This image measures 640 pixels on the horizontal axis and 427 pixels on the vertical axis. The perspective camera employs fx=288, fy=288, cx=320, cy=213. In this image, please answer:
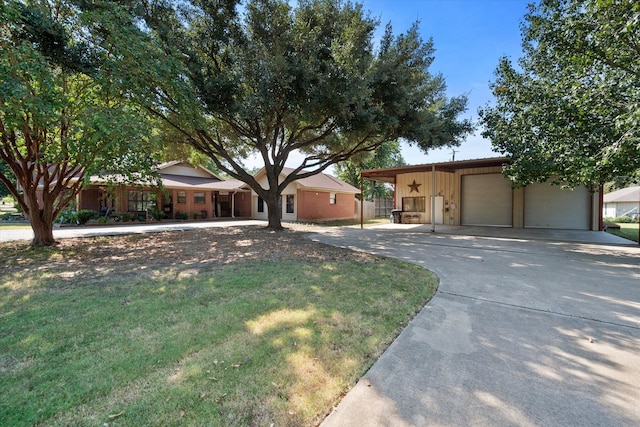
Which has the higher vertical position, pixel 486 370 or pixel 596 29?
pixel 596 29

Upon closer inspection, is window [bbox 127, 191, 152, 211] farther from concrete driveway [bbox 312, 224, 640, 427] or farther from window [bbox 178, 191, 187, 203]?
concrete driveway [bbox 312, 224, 640, 427]

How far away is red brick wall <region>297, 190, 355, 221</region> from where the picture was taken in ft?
66.1

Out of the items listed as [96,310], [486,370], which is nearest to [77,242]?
[96,310]

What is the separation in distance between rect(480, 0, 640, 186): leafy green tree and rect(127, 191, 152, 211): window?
20102 millimetres

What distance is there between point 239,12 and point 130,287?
931cm

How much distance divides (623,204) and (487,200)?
1068 inches

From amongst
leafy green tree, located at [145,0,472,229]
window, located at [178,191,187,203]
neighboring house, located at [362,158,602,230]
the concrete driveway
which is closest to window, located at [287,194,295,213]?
neighboring house, located at [362,158,602,230]

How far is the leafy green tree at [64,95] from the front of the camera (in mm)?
5227

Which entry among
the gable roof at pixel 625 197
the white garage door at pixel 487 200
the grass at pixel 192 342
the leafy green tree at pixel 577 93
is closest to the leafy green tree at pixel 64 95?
the grass at pixel 192 342

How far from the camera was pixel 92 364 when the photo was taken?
2.52 m

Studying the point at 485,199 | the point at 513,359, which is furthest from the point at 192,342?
the point at 485,199

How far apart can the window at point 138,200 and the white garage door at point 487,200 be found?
19.7 meters

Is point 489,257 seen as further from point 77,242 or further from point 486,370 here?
point 77,242

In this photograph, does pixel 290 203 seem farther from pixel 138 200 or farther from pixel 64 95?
pixel 64 95
